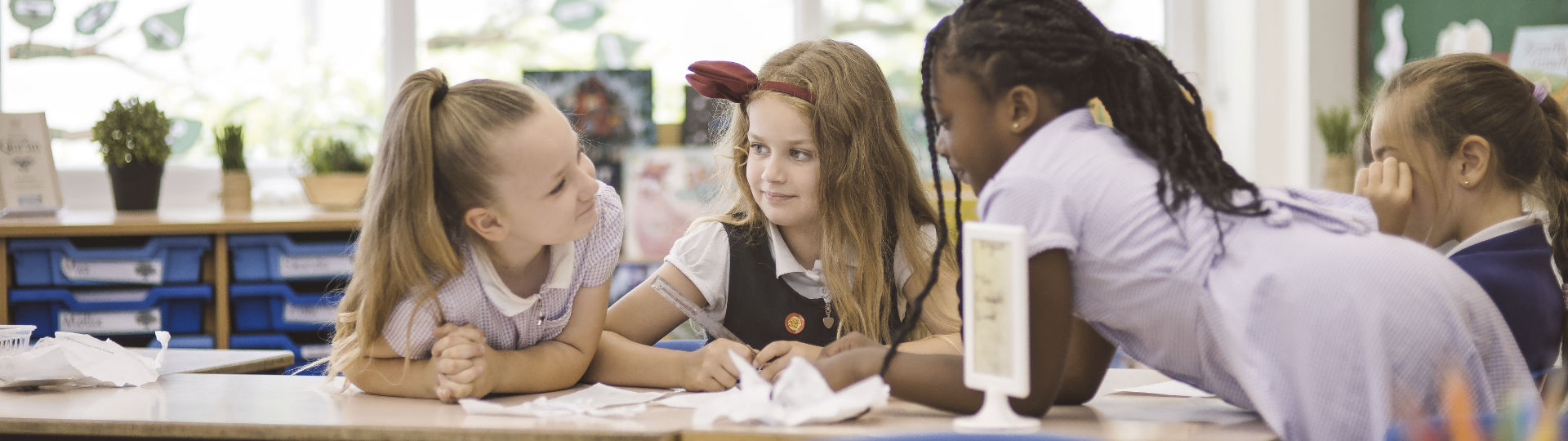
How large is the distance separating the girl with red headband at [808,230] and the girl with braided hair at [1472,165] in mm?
562

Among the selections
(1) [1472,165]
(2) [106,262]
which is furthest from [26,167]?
(1) [1472,165]

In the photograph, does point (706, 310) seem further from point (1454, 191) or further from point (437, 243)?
point (1454, 191)

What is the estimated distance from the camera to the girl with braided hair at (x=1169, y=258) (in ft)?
3.14

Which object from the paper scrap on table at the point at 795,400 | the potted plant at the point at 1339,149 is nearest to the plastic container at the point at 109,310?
the paper scrap on table at the point at 795,400

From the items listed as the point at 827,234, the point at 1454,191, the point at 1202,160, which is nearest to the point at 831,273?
the point at 827,234

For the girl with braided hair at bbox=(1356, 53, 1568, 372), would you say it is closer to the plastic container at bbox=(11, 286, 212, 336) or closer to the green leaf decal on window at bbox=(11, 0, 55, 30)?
the plastic container at bbox=(11, 286, 212, 336)

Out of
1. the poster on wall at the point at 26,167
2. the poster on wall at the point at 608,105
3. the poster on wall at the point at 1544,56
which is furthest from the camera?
the poster on wall at the point at 608,105

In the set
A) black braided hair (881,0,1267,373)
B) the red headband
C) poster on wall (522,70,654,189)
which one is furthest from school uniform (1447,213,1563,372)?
poster on wall (522,70,654,189)

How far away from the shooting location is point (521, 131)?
1243mm

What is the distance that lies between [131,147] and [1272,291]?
8.75ft

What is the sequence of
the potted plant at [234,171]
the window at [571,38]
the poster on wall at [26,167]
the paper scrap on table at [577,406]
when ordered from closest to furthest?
the paper scrap on table at [577,406] < the poster on wall at [26,167] < the potted plant at [234,171] < the window at [571,38]

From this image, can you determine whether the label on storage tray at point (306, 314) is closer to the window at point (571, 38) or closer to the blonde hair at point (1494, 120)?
the window at point (571, 38)

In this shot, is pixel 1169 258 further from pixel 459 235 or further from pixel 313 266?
pixel 313 266

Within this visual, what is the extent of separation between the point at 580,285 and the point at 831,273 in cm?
37
